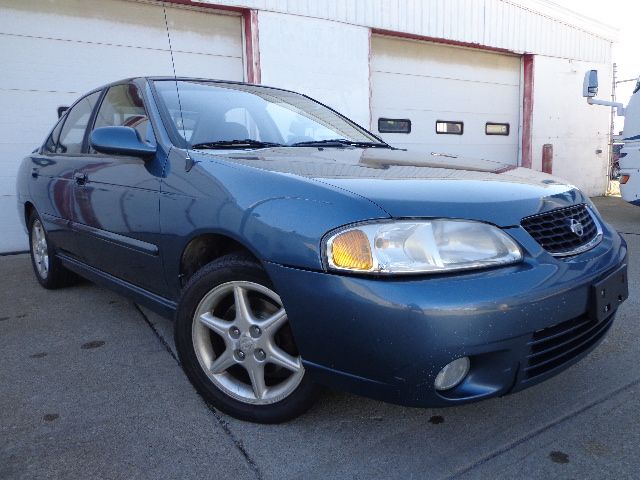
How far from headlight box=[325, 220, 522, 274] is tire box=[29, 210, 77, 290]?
271cm

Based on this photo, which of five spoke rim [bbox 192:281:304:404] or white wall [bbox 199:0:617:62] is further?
white wall [bbox 199:0:617:62]

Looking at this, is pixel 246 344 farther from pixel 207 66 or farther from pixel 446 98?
pixel 446 98

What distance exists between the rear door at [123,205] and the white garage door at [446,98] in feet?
16.6

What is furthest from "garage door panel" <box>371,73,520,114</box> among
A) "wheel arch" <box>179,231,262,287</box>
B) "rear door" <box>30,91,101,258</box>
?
"wheel arch" <box>179,231,262,287</box>

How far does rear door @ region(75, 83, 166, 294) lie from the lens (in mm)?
2244

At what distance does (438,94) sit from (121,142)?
6812 millimetres

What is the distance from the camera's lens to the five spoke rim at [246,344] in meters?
1.80

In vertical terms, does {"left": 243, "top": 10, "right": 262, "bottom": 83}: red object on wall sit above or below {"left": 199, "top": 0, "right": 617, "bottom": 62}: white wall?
below

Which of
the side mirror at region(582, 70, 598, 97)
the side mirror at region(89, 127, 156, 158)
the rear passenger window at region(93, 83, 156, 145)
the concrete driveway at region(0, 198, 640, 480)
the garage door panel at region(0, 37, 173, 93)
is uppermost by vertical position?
the garage door panel at region(0, 37, 173, 93)

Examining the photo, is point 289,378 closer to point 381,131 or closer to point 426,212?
point 426,212

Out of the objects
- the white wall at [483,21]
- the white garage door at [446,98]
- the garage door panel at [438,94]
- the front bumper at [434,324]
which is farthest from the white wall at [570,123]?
the front bumper at [434,324]

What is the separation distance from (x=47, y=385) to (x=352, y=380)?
1.48 m

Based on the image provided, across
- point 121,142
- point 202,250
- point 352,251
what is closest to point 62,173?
point 121,142

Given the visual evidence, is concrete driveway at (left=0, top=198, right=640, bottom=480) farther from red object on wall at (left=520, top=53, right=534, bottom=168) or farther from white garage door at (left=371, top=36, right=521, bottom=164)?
red object on wall at (left=520, top=53, right=534, bottom=168)
